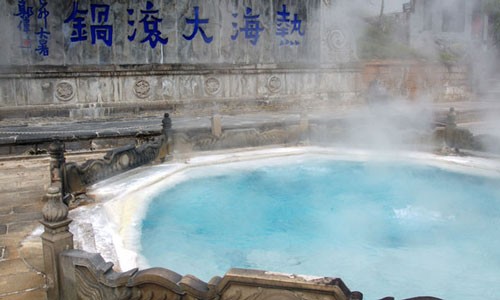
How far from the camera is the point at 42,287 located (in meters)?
3.41

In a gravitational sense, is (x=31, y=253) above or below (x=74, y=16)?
below

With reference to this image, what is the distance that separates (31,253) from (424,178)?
21.8 feet

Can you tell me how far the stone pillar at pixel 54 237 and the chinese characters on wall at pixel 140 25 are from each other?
11.2m

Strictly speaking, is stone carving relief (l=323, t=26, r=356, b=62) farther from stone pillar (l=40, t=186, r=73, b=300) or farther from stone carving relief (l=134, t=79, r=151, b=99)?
stone pillar (l=40, t=186, r=73, b=300)

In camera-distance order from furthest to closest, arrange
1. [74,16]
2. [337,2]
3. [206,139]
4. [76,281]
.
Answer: [337,2] → [74,16] → [206,139] → [76,281]

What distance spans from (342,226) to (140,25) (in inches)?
399

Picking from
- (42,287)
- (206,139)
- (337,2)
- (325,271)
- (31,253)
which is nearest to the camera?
(42,287)

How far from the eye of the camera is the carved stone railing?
18.0 feet

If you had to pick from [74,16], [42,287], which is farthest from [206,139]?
[74,16]

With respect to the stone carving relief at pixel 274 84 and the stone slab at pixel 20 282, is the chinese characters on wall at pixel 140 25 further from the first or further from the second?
the stone slab at pixel 20 282

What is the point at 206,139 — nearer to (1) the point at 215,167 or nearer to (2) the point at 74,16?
(1) the point at 215,167

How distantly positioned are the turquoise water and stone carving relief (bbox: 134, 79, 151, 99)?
6.48 meters

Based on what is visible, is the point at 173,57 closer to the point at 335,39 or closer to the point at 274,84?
the point at 274,84

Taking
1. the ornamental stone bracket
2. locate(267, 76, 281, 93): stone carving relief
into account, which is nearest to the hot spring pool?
the ornamental stone bracket
